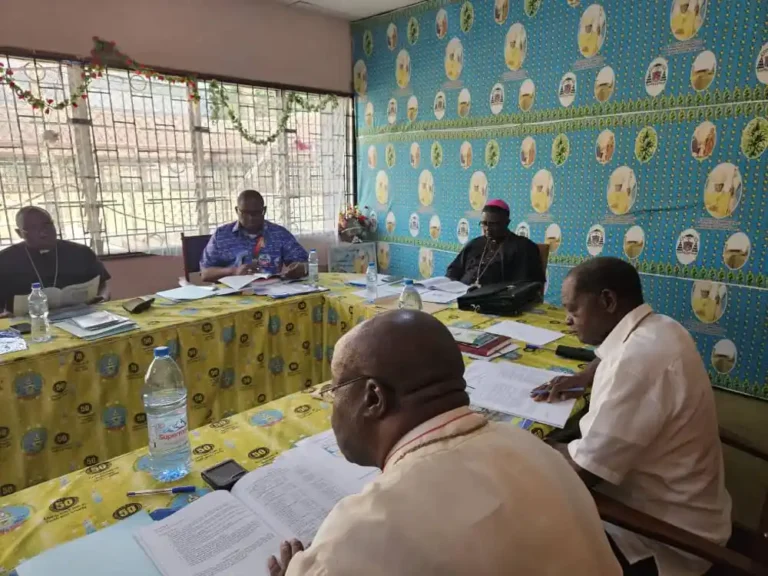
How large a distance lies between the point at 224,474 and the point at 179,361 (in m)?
1.29

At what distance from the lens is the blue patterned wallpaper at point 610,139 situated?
296 cm

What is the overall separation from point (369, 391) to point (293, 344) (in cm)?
199

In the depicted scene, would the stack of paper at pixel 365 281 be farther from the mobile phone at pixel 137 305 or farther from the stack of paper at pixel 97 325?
the stack of paper at pixel 97 325

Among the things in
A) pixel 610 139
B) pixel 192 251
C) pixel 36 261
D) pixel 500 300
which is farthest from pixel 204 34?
pixel 500 300

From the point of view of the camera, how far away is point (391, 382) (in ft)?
2.39

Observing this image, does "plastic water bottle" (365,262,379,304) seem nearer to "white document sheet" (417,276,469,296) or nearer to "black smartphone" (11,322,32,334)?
"white document sheet" (417,276,469,296)

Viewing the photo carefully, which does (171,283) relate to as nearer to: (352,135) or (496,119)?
(352,135)

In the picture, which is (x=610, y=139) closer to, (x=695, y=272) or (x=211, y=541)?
(x=695, y=272)

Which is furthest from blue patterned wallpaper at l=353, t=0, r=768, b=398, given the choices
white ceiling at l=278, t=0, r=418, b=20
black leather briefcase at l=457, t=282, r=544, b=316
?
black leather briefcase at l=457, t=282, r=544, b=316

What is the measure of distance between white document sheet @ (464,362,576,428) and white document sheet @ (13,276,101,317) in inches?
73.3

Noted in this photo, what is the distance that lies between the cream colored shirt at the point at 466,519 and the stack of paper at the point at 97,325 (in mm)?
1761

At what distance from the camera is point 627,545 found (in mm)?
1267

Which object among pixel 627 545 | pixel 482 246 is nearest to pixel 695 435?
pixel 627 545

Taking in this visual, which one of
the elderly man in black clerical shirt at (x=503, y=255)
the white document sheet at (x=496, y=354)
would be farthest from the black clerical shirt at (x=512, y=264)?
the white document sheet at (x=496, y=354)
